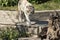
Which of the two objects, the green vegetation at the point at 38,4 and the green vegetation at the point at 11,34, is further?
the green vegetation at the point at 38,4

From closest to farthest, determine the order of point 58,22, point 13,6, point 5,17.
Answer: point 58,22
point 5,17
point 13,6

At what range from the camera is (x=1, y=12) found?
11.6 metres

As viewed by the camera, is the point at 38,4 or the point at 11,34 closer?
the point at 11,34

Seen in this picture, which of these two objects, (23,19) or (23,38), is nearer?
(23,38)

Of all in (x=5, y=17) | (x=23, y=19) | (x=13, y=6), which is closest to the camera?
(x=23, y=19)

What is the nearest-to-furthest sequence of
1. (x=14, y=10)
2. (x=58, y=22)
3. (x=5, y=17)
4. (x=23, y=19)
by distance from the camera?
(x=58, y=22), (x=23, y=19), (x=5, y=17), (x=14, y=10)

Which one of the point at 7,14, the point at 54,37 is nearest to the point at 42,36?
the point at 54,37

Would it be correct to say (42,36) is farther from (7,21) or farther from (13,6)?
(13,6)

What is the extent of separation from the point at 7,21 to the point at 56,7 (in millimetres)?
2496

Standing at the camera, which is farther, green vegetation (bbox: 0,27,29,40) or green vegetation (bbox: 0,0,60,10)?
green vegetation (bbox: 0,0,60,10)

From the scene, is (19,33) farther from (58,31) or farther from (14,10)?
(14,10)

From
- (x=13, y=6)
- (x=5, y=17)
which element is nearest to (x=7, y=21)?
(x=5, y=17)

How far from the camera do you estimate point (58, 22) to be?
26.6ft

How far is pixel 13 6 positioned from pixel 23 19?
283 centimetres
